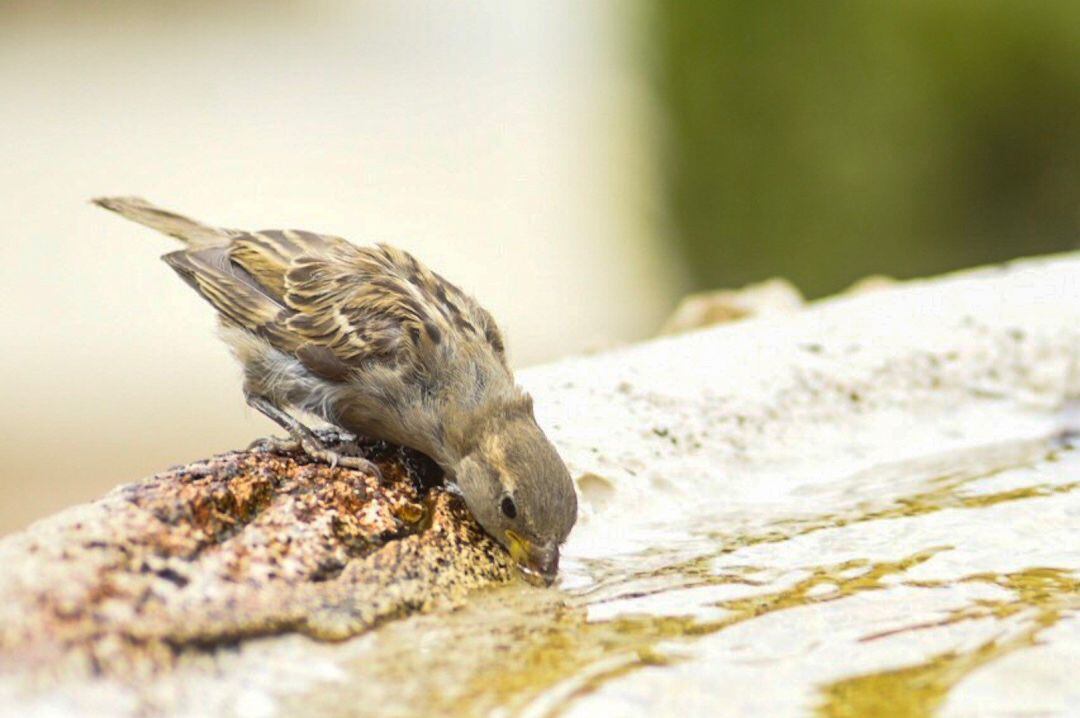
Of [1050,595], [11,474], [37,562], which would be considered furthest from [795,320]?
[11,474]

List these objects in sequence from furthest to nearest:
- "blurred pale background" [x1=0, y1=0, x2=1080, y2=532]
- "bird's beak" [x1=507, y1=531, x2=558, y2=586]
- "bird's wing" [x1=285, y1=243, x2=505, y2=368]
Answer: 1. "blurred pale background" [x1=0, y1=0, x2=1080, y2=532]
2. "bird's wing" [x1=285, y1=243, x2=505, y2=368]
3. "bird's beak" [x1=507, y1=531, x2=558, y2=586]

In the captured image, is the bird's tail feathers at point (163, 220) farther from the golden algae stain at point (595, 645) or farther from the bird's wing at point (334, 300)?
the golden algae stain at point (595, 645)

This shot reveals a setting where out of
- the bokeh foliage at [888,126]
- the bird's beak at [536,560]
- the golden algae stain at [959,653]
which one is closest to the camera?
the golden algae stain at [959,653]

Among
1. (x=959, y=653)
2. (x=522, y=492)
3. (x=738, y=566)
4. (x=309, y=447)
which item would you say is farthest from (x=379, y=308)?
(x=959, y=653)

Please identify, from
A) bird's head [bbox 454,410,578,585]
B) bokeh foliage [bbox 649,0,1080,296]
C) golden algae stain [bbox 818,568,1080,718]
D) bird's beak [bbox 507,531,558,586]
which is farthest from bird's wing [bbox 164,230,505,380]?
bokeh foliage [bbox 649,0,1080,296]

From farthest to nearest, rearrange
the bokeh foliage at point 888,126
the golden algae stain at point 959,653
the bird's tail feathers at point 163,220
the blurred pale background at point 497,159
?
the blurred pale background at point 497,159, the bokeh foliage at point 888,126, the bird's tail feathers at point 163,220, the golden algae stain at point 959,653

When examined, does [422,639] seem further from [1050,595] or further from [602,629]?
[1050,595]

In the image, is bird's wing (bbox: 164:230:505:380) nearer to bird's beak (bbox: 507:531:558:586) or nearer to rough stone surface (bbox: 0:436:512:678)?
rough stone surface (bbox: 0:436:512:678)

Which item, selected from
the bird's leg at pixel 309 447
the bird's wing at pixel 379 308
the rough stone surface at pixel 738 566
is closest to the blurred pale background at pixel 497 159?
the rough stone surface at pixel 738 566
